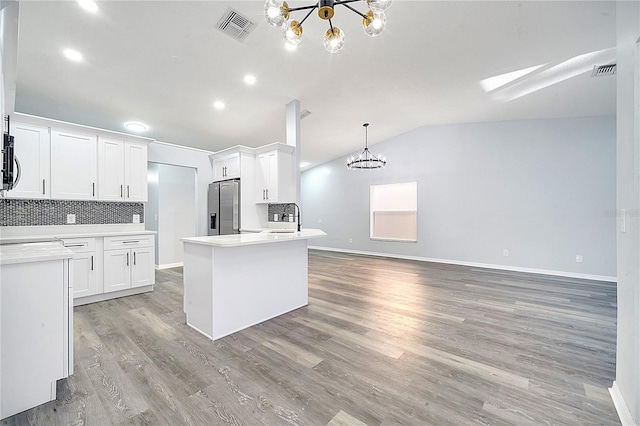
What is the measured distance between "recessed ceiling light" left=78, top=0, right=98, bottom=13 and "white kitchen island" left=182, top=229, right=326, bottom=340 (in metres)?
2.24

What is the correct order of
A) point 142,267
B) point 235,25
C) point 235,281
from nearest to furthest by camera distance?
point 235,281 → point 235,25 → point 142,267

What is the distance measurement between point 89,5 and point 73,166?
2.01 m

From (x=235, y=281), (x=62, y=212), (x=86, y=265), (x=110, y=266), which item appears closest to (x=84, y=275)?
(x=86, y=265)

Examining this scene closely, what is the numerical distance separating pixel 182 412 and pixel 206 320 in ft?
3.38

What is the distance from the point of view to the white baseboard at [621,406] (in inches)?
56.2

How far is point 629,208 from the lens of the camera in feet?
4.92

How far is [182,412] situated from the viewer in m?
1.54

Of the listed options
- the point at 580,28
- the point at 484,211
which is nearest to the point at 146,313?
the point at 580,28

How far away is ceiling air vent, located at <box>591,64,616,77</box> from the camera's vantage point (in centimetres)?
336

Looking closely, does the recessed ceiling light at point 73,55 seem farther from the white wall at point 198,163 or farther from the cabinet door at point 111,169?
the white wall at point 198,163

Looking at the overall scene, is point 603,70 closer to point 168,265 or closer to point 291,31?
point 291,31

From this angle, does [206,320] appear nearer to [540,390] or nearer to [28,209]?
[540,390]

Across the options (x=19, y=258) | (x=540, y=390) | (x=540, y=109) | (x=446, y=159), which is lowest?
(x=540, y=390)

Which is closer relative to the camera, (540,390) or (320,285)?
(540,390)
